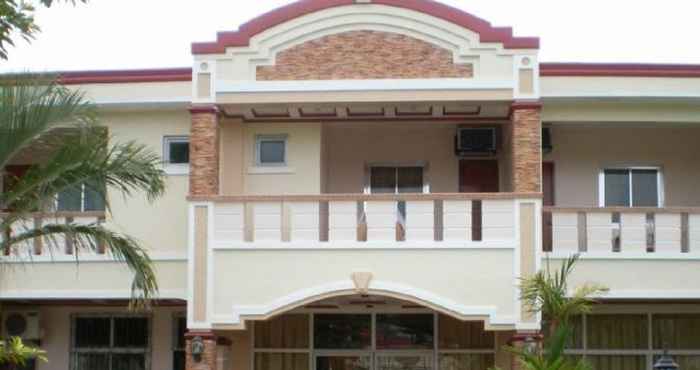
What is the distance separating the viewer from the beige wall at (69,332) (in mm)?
21922

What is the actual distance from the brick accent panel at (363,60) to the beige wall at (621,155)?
3320 millimetres

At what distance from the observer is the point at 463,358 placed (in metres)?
21.0

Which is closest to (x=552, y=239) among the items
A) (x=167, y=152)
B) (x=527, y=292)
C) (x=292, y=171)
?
(x=527, y=292)

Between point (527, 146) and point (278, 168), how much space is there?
4.41 metres

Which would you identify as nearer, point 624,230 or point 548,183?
point 624,230

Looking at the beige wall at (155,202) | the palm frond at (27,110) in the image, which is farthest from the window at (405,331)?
the palm frond at (27,110)

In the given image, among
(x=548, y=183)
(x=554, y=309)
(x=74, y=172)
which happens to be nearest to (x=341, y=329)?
(x=548, y=183)

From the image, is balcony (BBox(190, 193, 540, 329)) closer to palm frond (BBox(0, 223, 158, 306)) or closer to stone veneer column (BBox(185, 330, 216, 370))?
stone veneer column (BBox(185, 330, 216, 370))

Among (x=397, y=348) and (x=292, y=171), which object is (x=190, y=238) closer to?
(x=292, y=171)

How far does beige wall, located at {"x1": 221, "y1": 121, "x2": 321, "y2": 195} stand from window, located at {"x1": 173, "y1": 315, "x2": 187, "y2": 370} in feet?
9.63

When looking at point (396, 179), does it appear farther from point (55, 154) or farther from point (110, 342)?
point (55, 154)

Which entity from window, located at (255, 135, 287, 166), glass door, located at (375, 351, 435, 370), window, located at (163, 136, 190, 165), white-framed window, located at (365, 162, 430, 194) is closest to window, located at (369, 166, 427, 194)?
white-framed window, located at (365, 162, 430, 194)

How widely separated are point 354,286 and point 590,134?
5576mm

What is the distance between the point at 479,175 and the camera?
70.7ft
